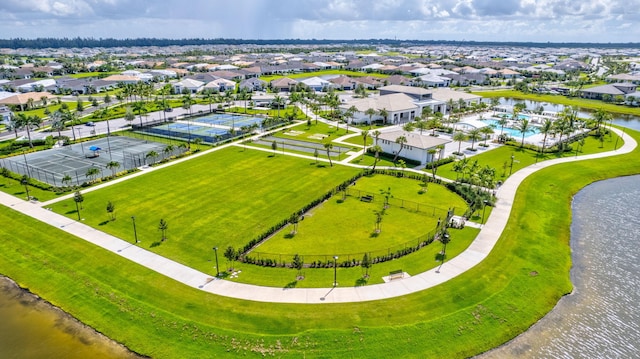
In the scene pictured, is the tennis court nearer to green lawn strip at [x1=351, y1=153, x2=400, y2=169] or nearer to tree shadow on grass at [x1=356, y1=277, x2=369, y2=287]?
green lawn strip at [x1=351, y1=153, x2=400, y2=169]

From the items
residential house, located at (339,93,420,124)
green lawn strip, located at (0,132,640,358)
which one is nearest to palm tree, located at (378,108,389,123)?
residential house, located at (339,93,420,124)

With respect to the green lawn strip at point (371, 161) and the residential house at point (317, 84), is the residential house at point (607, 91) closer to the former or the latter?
the residential house at point (317, 84)

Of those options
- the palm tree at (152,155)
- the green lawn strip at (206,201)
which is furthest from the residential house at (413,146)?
the palm tree at (152,155)

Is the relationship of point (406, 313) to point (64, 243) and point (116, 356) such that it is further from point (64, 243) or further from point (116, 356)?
point (64, 243)

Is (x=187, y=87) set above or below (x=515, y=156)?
above

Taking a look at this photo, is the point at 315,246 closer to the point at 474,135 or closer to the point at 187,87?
the point at 474,135

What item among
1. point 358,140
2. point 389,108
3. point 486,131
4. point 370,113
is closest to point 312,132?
point 358,140

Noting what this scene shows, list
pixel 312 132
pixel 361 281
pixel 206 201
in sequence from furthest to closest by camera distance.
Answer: pixel 312 132, pixel 206 201, pixel 361 281
